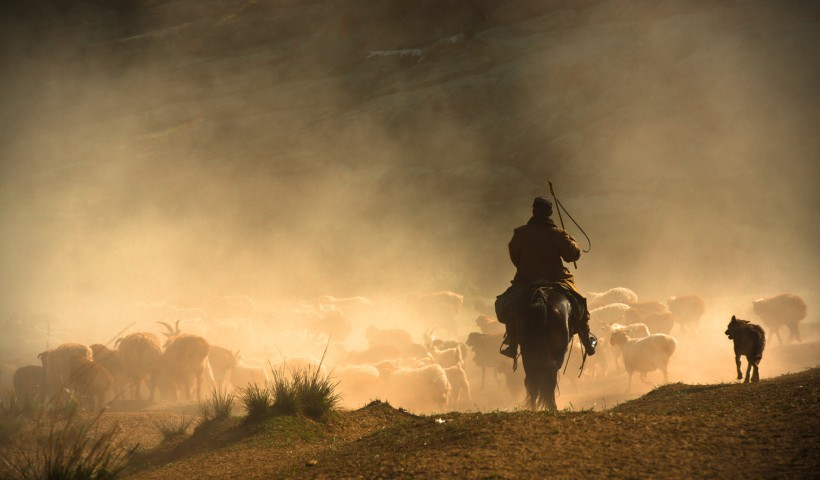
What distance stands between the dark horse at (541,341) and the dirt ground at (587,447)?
118 cm

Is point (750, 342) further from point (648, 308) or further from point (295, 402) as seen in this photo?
point (648, 308)

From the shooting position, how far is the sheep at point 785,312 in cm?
2762

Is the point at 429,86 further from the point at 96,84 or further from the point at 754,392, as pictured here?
the point at 754,392

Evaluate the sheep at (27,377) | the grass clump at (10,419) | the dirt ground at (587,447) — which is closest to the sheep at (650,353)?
the dirt ground at (587,447)

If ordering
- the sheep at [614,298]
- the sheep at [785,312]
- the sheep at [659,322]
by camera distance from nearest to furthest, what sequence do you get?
the sheep at [785,312]
the sheep at [659,322]
the sheep at [614,298]

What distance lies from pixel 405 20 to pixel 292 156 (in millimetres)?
14709

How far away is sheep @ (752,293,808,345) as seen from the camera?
90.6 ft

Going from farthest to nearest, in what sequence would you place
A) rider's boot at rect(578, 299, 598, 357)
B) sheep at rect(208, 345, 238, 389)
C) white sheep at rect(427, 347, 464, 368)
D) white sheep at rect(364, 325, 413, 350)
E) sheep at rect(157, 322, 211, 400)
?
white sheep at rect(364, 325, 413, 350), white sheep at rect(427, 347, 464, 368), sheep at rect(208, 345, 238, 389), sheep at rect(157, 322, 211, 400), rider's boot at rect(578, 299, 598, 357)

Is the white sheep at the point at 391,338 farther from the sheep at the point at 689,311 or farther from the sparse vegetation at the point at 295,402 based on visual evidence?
the sparse vegetation at the point at 295,402

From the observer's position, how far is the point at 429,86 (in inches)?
2131

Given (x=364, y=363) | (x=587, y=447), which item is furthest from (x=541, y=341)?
(x=364, y=363)

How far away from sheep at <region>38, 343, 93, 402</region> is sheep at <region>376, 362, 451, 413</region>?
9349mm

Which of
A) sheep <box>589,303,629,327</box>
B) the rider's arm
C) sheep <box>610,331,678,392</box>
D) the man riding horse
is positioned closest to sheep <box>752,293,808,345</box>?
sheep <box>589,303,629,327</box>

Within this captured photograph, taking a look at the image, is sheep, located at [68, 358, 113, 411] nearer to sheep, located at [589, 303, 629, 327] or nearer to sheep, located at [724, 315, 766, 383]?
sheep, located at [724, 315, 766, 383]
